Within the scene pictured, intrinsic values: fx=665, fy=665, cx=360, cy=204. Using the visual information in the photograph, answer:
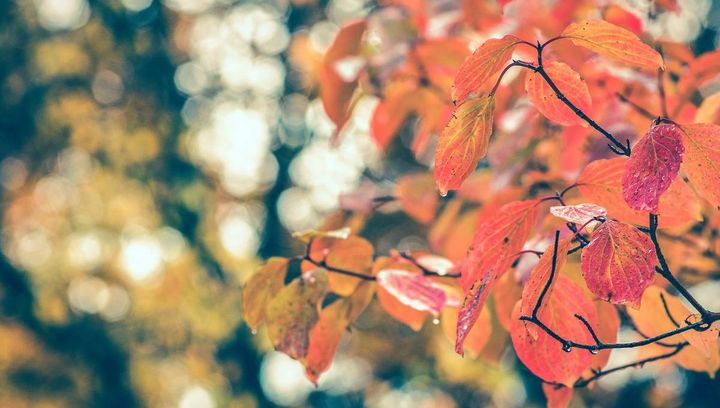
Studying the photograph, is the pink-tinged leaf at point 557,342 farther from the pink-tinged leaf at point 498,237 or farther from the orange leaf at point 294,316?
the orange leaf at point 294,316

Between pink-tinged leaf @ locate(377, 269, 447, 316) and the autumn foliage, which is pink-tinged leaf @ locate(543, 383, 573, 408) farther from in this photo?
pink-tinged leaf @ locate(377, 269, 447, 316)

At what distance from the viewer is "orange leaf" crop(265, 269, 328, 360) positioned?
96cm

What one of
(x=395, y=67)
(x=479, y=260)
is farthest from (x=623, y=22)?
(x=479, y=260)

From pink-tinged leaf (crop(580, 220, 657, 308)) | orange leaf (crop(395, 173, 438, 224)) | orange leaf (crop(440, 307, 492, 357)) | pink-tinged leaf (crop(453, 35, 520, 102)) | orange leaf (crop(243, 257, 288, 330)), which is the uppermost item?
pink-tinged leaf (crop(453, 35, 520, 102))

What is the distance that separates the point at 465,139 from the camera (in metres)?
0.74

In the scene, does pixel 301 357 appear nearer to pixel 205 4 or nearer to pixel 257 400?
pixel 257 400

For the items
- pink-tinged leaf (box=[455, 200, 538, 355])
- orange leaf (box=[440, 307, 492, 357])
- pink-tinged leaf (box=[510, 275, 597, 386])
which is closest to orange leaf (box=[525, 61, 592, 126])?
pink-tinged leaf (box=[455, 200, 538, 355])

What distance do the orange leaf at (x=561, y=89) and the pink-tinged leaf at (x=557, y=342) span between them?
0.70 feet

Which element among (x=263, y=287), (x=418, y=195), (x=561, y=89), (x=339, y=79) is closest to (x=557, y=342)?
(x=561, y=89)

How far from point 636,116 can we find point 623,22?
23cm

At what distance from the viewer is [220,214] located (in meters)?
6.34

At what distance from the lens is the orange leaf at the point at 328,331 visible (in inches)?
40.6

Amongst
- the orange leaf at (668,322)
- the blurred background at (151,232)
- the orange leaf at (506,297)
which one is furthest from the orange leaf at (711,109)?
the blurred background at (151,232)

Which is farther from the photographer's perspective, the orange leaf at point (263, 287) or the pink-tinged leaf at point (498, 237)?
the orange leaf at point (263, 287)
